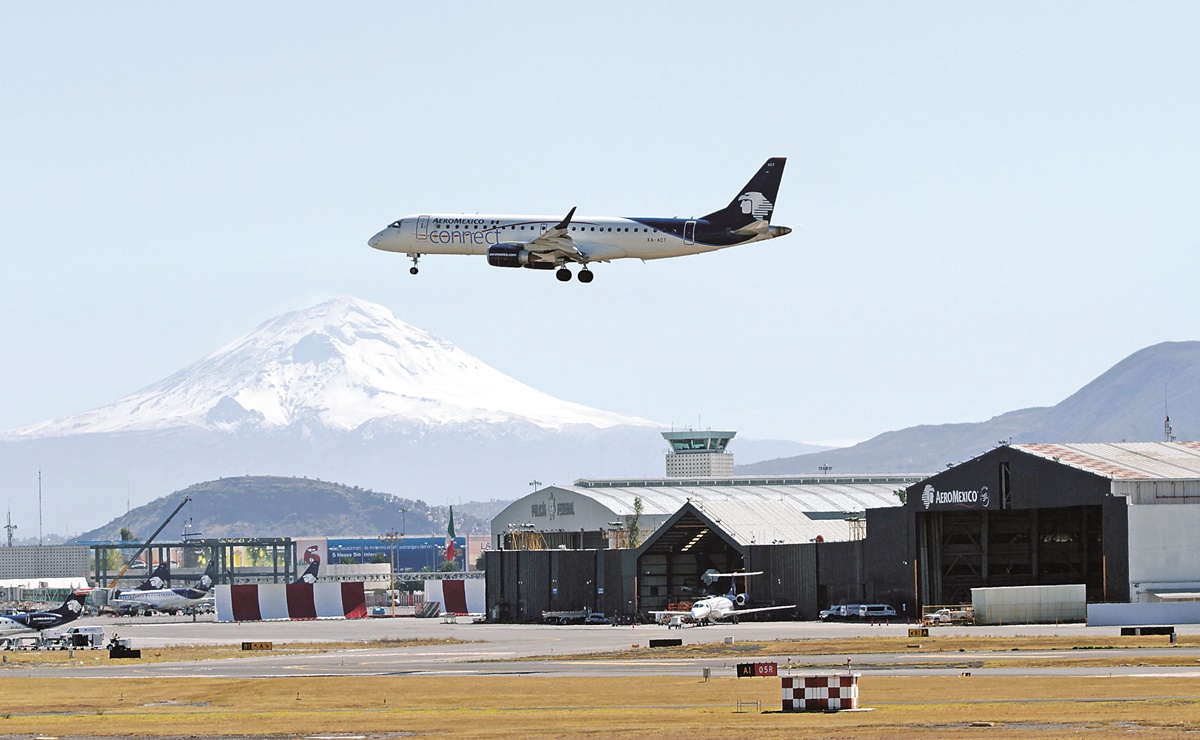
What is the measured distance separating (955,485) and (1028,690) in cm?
6624

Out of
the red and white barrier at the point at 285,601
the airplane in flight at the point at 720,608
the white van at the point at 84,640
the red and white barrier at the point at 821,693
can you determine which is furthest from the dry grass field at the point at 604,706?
the red and white barrier at the point at 285,601

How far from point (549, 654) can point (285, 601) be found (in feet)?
232

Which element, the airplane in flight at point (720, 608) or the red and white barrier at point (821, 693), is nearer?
the red and white barrier at point (821, 693)

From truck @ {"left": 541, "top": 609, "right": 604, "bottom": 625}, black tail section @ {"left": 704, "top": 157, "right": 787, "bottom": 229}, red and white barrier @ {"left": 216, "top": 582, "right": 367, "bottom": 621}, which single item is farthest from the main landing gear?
red and white barrier @ {"left": 216, "top": 582, "right": 367, "bottom": 621}

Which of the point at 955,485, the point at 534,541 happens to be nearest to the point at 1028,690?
the point at 955,485

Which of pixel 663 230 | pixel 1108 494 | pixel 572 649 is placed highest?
pixel 663 230

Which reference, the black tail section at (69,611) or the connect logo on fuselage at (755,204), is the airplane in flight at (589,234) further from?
the black tail section at (69,611)

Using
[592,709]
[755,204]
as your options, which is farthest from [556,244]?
[592,709]

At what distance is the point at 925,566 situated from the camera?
118m

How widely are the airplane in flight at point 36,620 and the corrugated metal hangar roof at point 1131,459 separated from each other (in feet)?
205

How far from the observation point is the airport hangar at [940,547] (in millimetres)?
104750

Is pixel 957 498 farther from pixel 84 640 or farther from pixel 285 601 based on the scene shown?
pixel 285 601

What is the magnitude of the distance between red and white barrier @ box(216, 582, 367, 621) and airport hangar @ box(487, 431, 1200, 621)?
15276mm

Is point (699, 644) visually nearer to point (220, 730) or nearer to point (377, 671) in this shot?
point (377, 671)
